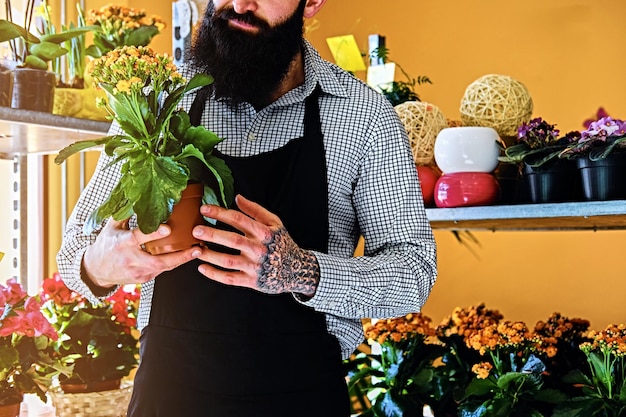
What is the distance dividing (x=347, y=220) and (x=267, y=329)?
11.1 inches

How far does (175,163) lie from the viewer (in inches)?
45.1

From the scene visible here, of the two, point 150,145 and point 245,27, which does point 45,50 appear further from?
point 150,145

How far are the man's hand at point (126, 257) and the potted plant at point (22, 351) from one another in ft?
1.73

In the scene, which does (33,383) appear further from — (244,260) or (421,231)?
(421,231)

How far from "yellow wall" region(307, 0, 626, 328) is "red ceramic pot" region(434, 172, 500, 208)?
217cm

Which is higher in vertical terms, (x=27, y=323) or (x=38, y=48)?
(x=38, y=48)

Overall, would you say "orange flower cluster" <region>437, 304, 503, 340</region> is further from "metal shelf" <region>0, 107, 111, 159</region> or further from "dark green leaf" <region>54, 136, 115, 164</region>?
"dark green leaf" <region>54, 136, 115, 164</region>

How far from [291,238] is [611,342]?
959mm

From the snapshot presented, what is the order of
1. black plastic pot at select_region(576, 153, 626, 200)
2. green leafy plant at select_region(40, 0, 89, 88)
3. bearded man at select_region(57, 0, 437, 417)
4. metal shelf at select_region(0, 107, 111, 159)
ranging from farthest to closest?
green leafy plant at select_region(40, 0, 89, 88) < black plastic pot at select_region(576, 153, 626, 200) < metal shelf at select_region(0, 107, 111, 159) < bearded man at select_region(57, 0, 437, 417)

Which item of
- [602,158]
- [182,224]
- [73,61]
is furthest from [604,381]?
[73,61]

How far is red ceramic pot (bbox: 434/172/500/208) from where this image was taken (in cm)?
209

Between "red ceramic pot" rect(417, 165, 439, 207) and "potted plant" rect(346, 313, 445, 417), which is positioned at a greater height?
"red ceramic pot" rect(417, 165, 439, 207)

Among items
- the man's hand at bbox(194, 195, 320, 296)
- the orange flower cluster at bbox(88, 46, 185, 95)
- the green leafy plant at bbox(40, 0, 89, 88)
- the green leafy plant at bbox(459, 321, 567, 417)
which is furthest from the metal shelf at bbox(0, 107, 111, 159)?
the green leafy plant at bbox(459, 321, 567, 417)

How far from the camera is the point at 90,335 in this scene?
6.57ft
